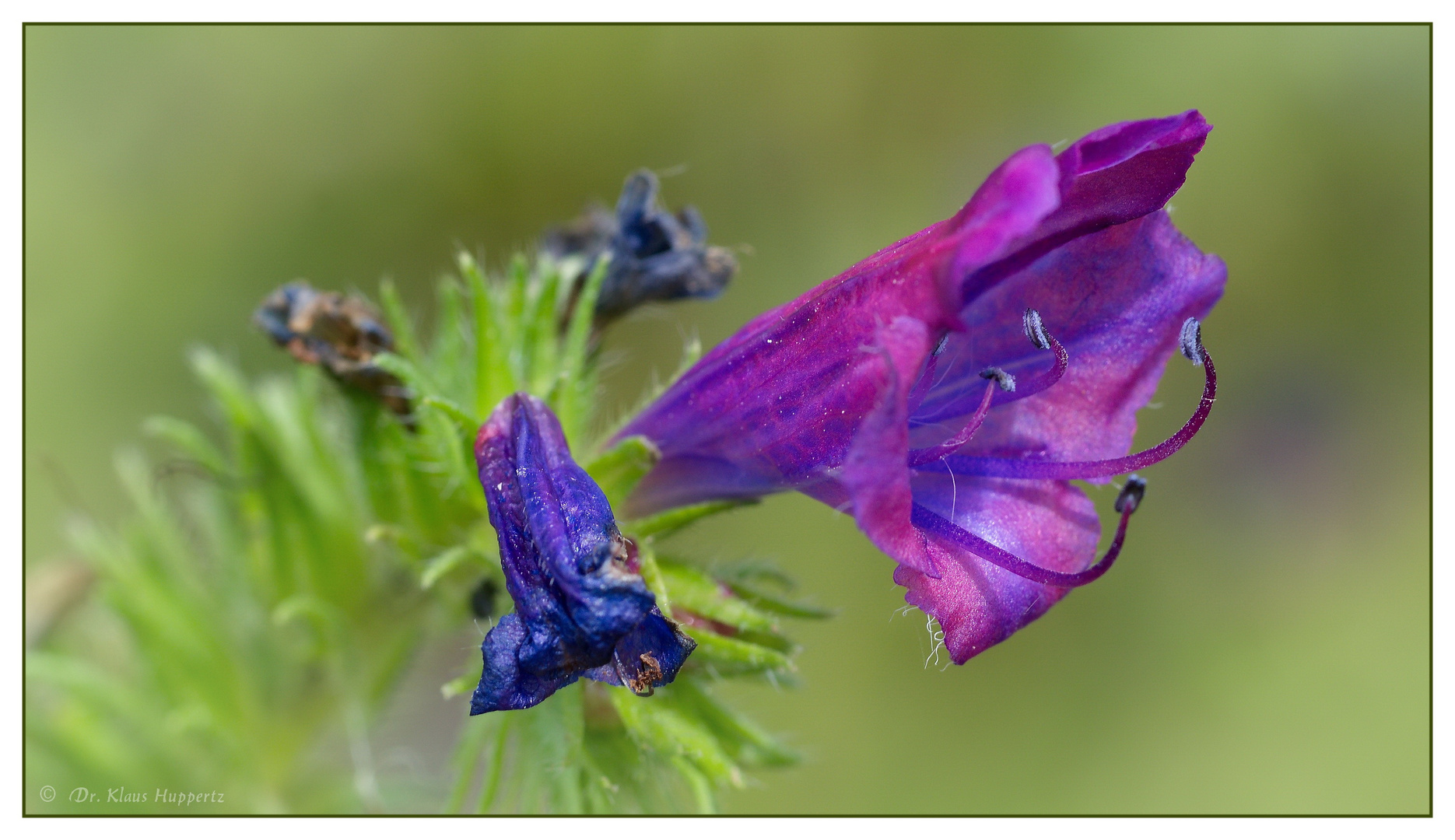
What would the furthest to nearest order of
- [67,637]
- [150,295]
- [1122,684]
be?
[1122,684] < [150,295] < [67,637]

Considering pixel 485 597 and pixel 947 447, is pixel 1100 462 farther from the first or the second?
pixel 485 597

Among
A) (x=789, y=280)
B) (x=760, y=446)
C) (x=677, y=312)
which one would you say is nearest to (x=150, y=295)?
(x=677, y=312)

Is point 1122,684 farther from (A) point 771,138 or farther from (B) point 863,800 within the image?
(A) point 771,138

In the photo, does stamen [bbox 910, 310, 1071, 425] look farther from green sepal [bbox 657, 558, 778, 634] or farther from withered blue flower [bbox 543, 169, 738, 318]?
withered blue flower [bbox 543, 169, 738, 318]

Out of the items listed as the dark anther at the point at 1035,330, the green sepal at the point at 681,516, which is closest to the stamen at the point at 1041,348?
the dark anther at the point at 1035,330

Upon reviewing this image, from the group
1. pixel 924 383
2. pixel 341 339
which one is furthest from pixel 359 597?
pixel 924 383

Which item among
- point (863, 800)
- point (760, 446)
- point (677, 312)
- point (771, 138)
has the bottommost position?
point (863, 800)

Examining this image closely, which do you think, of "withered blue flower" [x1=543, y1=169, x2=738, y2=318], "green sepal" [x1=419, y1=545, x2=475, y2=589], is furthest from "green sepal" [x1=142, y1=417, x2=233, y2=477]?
"withered blue flower" [x1=543, y1=169, x2=738, y2=318]
